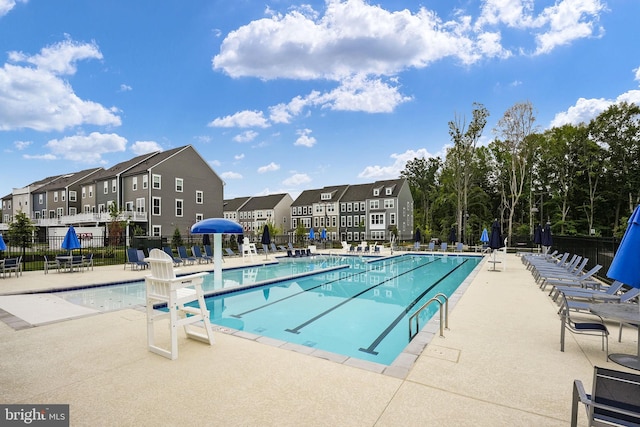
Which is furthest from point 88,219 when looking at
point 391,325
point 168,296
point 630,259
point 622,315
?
point 630,259

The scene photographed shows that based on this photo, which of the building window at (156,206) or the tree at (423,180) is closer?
the building window at (156,206)

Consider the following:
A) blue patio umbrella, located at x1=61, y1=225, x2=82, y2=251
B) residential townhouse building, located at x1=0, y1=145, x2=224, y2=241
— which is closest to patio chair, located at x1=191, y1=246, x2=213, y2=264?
blue patio umbrella, located at x1=61, y1=225, x2=82, y2=251

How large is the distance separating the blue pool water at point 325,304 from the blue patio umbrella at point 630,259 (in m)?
3.64

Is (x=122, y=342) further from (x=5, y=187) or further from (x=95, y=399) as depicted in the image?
(x=5, y=187)

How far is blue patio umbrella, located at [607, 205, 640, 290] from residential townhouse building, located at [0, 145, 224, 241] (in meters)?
32.6

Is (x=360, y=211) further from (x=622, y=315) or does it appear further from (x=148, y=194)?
(x=622, y=315)

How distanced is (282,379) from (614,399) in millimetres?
2982

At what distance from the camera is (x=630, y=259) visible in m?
3.19

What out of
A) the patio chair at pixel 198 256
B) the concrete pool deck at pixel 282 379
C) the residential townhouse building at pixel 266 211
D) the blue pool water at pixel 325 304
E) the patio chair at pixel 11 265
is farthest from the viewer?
the residential townhouse building at pixel 266 211

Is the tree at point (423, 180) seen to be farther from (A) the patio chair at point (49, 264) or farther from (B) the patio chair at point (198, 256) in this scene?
(A) the patio chair at point (49, 264)

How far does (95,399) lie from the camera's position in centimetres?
329

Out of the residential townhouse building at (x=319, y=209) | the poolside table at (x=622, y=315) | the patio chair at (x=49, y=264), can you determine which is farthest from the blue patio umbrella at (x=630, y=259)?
the residential townhouse building at (x=319, y=209)

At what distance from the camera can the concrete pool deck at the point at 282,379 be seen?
9.89 ft

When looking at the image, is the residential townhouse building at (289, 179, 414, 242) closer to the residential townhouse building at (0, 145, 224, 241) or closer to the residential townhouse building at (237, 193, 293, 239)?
the residential townhouse building at (237, 193, 293, 239)
